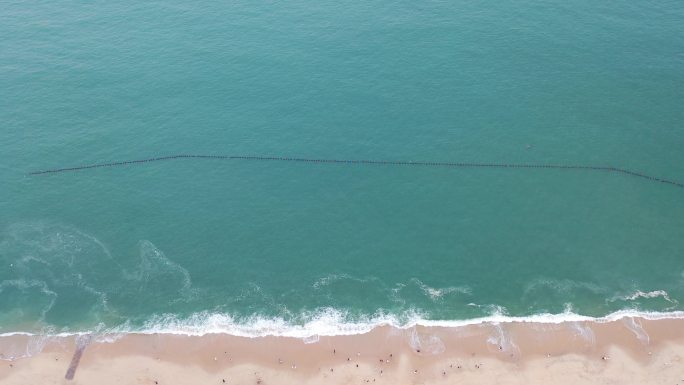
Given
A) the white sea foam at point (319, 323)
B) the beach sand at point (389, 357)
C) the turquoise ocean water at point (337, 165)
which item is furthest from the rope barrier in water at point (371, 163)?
the beach sand at point (389, 357)

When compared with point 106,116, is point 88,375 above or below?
below

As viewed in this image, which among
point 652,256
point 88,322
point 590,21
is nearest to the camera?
point 88,322

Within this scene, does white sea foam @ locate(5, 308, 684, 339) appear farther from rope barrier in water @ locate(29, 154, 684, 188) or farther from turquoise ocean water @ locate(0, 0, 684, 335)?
rope barrier in water @ locate(29, 154, 684, 188)

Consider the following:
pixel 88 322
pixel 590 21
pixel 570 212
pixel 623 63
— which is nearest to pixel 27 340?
pixel 88 322

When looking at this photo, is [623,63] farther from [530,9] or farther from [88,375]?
[88,375]

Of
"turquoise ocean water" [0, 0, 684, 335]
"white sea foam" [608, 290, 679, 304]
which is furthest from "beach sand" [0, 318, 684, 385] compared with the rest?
"white sea foam" [608, 290, 679, 304]

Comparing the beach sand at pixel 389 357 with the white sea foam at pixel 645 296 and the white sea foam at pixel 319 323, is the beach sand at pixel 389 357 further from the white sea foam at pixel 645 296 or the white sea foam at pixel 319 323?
the white sea foam at pixel 645 296
